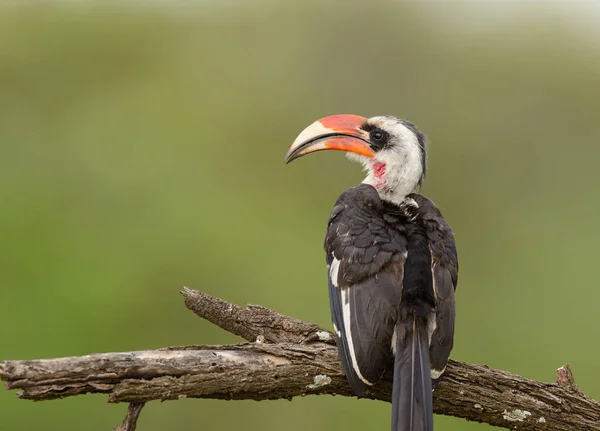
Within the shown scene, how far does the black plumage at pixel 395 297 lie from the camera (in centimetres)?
348

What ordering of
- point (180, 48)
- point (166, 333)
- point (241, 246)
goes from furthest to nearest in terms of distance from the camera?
point (180, 48) → point (241, 246) → point (166, 333)

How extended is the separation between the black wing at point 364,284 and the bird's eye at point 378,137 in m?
0.56

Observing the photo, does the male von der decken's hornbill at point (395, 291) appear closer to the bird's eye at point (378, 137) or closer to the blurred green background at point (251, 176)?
the bird's eye at point (378, 137)

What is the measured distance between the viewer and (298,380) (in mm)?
3469

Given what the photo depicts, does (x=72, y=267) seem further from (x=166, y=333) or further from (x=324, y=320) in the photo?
(x=324, y=320)

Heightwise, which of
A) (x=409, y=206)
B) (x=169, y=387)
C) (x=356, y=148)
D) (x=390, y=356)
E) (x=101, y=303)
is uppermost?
(x=101, y=303)

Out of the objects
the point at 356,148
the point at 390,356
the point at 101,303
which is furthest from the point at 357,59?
the point at 390,356

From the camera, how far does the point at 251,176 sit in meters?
13.3

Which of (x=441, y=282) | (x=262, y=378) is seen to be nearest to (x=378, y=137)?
(x=441, y=282)

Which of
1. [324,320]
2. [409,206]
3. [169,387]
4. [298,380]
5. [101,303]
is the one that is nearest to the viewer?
[169,387]

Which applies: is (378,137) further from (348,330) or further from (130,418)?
(130,418)

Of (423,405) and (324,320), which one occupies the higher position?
(324,320)

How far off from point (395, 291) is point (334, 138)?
1.26 m

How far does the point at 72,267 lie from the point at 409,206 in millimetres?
9084
